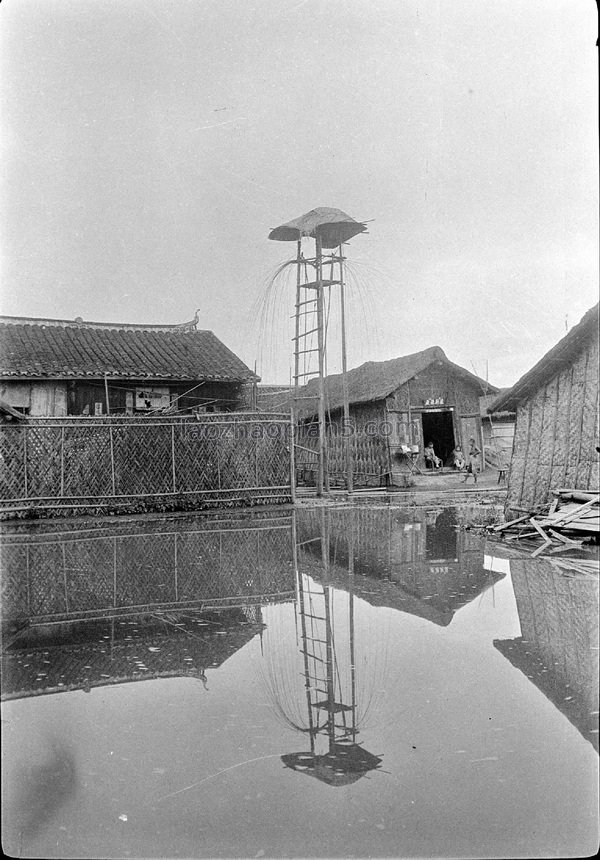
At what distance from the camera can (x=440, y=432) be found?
2878 centimetres

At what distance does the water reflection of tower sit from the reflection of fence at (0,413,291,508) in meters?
8.67

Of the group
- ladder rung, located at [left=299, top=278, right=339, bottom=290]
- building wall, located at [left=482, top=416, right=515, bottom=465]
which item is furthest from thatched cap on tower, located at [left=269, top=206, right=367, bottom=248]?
building wall, located at [left=482, top=416, right=515, bottom=465]

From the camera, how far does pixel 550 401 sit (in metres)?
11.1

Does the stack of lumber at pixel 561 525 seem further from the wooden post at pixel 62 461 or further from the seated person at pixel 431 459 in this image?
the seated person at pixel 431 459

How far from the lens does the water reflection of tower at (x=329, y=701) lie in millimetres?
3145

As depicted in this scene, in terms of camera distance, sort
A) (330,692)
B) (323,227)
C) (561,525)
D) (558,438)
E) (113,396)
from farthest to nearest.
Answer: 1. (323,227)
2. (113,396)
3. (558,438)
4. (561,525)
5. (330,692)

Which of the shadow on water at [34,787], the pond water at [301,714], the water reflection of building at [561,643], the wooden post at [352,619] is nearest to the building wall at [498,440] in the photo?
the wooden post at [352,619]

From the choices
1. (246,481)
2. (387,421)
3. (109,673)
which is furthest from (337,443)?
(109,673)

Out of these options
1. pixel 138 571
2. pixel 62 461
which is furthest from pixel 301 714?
pixel 62 461

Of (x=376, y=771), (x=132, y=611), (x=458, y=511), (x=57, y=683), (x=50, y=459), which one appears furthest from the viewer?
(x=458, y=511)

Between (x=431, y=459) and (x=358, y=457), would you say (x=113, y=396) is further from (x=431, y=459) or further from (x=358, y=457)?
(x=431, y=459)

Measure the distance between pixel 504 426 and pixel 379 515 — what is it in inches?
Answer: 526

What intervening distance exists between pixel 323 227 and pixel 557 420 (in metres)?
10.1

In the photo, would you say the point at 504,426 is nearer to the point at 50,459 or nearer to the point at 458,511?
the point at 458,511
